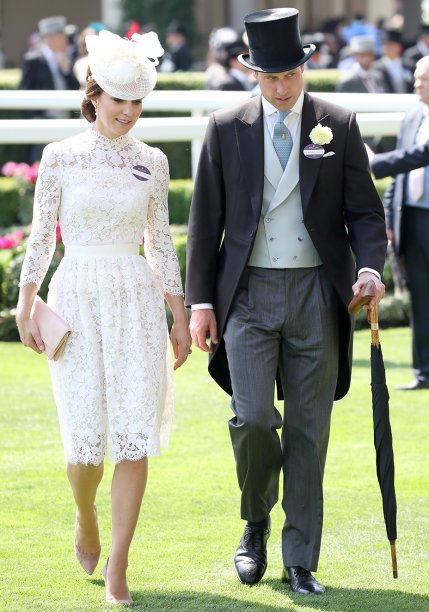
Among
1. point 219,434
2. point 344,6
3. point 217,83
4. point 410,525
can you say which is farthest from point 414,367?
point 344,6

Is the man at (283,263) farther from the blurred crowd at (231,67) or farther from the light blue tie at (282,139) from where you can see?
the blurred crowd at (231,67)

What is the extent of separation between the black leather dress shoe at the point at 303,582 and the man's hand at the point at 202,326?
29.9 inches

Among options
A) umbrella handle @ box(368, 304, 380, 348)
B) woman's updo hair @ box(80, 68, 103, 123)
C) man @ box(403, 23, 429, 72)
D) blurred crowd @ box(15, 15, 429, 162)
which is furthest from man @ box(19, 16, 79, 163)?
umbrella handle @ box(368, 304, 380, 348)

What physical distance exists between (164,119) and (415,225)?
5.82ft

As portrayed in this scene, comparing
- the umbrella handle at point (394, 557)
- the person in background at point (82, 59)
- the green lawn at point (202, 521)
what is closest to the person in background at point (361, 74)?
the person in background at point (82, 59)

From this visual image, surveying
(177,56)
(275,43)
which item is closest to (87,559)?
(275,43)

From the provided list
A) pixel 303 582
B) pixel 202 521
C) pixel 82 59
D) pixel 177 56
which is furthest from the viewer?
pixel 177 56

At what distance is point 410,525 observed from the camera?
17.8ft

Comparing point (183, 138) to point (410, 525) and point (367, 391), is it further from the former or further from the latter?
point (410, 525)

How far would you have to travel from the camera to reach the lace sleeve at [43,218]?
4512mm

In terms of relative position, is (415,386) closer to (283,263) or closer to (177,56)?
(283,263)

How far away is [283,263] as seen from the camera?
182 inches

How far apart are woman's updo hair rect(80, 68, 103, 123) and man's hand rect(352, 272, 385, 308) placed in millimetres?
1005

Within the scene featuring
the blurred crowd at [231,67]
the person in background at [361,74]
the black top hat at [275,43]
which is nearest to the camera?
the black top hat at [275,43]
